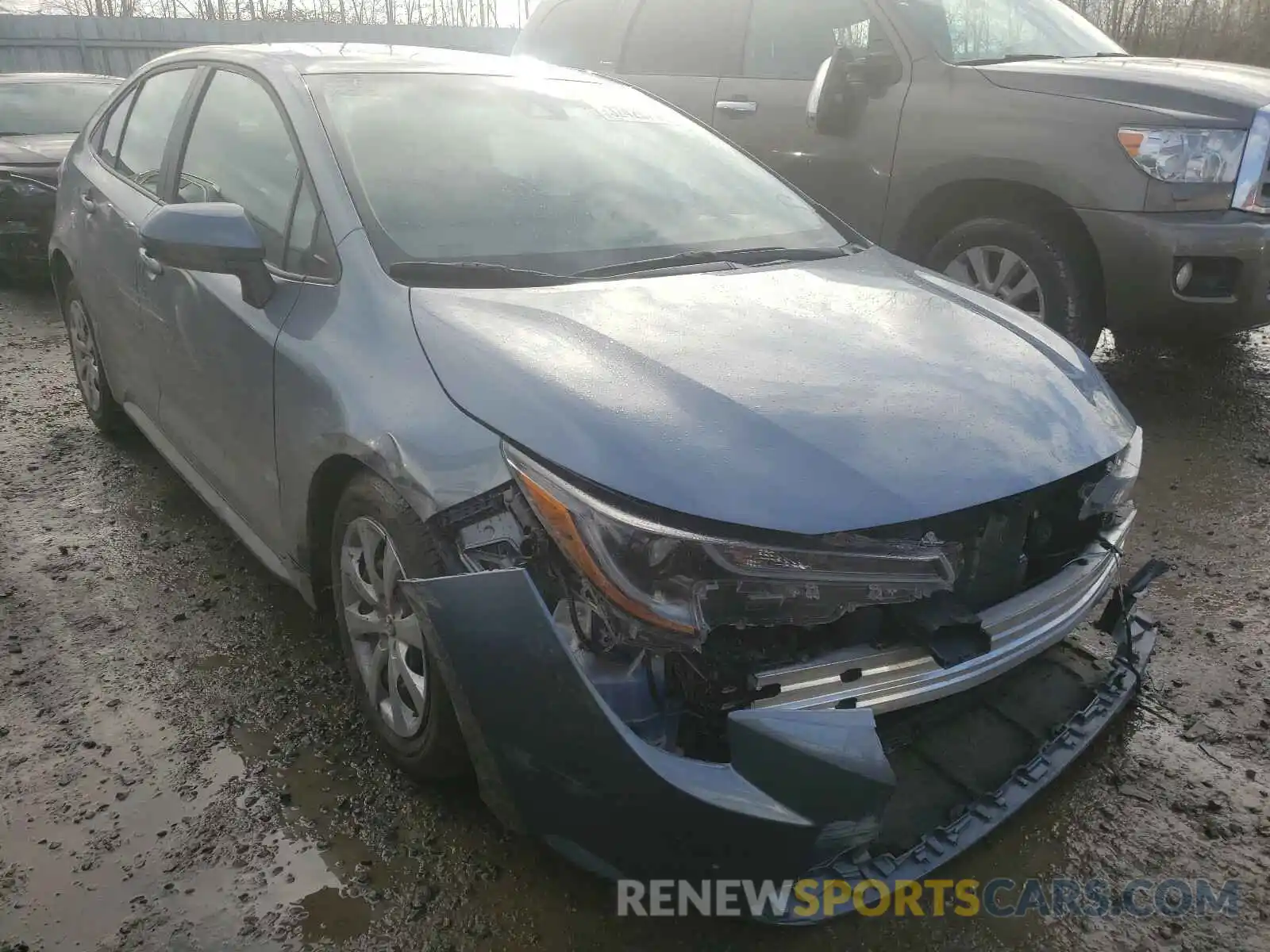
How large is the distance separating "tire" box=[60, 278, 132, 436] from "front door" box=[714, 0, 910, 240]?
3.10 m

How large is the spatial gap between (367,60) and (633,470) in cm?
188

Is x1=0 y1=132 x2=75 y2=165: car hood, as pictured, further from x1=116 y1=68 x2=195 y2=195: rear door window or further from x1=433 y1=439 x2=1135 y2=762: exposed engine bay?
x1=433 y1=439 x2=1135 y2=762: exposed engine bay

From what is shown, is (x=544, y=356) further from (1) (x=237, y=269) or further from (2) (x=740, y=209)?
(2) (x=740, y=209)

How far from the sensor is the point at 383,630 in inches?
88.6

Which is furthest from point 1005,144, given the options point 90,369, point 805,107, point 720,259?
point 90,369

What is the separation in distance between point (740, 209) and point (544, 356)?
1.25 meters

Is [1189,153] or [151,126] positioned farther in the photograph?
[1189,153]

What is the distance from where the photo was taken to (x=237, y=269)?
2.46 meters

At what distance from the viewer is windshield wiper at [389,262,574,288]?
2260 mm

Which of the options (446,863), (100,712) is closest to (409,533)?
(446,863)

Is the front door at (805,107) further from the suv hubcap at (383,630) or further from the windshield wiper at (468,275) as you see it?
the suv hubcap at (383,630)

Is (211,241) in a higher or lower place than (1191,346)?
higher

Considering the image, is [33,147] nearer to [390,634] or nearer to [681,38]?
[681,38]

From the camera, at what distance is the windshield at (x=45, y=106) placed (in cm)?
809
